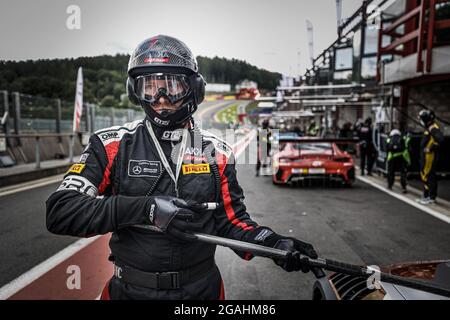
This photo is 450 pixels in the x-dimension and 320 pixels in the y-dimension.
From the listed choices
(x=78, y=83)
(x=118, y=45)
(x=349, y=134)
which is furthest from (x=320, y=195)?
(x=349, y=134)

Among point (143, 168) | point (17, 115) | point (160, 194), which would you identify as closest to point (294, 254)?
point (160, 194)

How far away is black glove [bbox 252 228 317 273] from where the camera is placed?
1.61 metres

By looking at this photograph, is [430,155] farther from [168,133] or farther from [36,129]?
[36,129]

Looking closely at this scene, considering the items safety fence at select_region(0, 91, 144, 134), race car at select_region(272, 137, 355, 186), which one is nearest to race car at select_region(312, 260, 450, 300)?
race car at select_region(272, 137, 355, 186)

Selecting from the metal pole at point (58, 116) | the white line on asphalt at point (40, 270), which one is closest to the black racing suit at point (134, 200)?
the white line on asphalt at point (40, 270)

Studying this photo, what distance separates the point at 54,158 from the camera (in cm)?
1444

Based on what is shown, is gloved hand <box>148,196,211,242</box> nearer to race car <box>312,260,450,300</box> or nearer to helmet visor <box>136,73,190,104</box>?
helmet visor <box>136,73,190,104</box>

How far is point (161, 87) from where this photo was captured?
191 cm

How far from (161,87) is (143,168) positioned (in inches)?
17.5

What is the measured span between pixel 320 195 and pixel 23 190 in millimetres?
6878

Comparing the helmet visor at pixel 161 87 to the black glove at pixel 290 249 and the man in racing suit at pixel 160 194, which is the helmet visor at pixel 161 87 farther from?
the black glove at pixel 290 249

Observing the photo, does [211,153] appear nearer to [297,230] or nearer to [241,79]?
[241,79]

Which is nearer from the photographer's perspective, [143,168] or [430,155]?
[143,168]

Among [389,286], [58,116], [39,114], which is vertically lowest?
[389,286]
